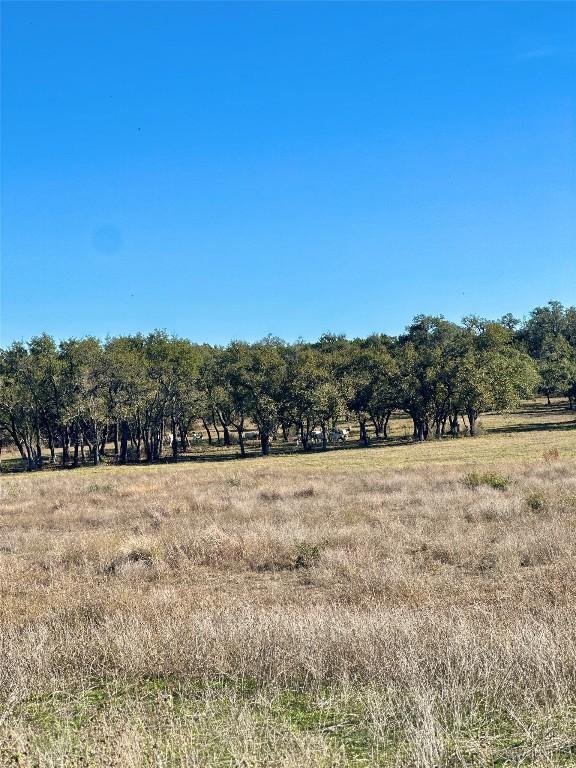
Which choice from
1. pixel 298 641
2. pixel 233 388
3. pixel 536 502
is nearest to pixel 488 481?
pixel 536 502

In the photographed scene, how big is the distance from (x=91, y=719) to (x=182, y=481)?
A: 28.1 meters

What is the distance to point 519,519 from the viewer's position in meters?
16.6

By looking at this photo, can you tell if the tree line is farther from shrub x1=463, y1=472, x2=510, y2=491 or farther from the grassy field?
the grassy field

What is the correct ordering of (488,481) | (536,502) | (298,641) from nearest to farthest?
1. (298,641)
2. (536,502)
3. (488,481)

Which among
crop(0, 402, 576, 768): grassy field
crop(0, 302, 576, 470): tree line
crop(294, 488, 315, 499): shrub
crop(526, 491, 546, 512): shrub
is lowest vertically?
crop(294, 488, 315, 499): shrub

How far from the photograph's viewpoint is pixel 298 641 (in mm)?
7316

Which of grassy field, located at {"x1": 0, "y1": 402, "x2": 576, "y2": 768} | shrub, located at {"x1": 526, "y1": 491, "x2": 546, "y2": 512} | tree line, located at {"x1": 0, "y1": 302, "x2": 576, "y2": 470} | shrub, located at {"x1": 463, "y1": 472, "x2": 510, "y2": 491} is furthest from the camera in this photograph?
tree line, located at {"x1": 0, "y1": 302, "x2": 576, "y2": 470}

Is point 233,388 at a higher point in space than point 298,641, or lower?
higher

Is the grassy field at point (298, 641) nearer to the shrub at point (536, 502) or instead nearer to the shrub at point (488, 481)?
the shrub at point (536, 502)

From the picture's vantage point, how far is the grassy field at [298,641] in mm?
5082

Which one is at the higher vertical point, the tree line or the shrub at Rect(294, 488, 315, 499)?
the tree line

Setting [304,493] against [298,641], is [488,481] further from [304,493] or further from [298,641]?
[298,641]

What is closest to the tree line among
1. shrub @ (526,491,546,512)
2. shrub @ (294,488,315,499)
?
shrub @ (294,488,315,499)

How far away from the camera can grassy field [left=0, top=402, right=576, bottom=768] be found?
5.08 metres
